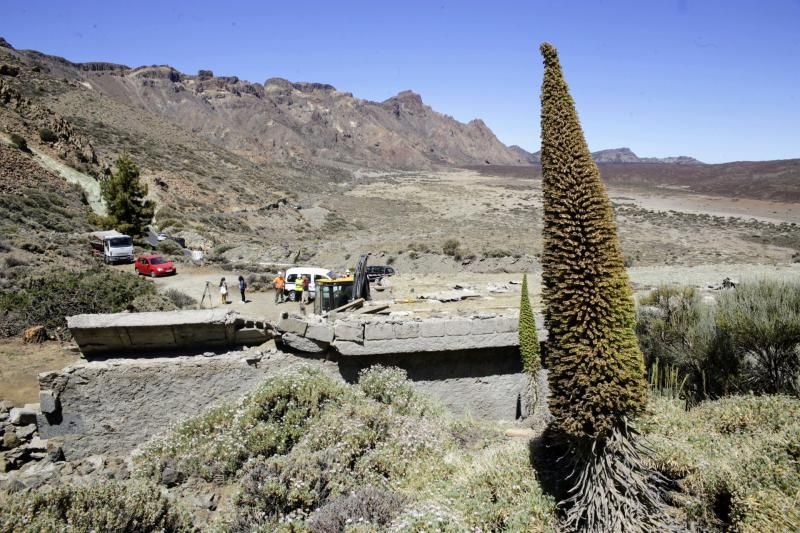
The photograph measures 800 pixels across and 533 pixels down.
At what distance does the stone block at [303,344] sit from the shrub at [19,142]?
142 ft

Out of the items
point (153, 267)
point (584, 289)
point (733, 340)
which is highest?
point (584, 289)

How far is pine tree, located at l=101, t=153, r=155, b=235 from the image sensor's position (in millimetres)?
37219

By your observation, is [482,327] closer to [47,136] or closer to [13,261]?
[13,261]

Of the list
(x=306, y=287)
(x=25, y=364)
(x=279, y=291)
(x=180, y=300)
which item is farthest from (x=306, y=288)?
(x=25, y=364)

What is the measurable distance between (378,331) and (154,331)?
400 cm

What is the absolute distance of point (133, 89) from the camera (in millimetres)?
191375

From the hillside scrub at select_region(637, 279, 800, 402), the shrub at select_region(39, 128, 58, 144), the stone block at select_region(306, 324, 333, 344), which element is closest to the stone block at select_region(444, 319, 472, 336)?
the stone block at select_region(306, 324, 333, 344)

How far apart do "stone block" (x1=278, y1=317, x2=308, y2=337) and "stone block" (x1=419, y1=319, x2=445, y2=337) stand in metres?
2.17

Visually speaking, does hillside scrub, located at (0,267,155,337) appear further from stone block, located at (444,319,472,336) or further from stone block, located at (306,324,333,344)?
stone block, located at (444,319,472,336)

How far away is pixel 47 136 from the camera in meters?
47.0

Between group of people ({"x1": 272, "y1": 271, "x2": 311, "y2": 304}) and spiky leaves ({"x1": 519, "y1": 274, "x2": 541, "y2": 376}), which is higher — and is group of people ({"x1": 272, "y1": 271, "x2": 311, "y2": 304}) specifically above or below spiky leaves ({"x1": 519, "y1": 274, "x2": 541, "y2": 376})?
below

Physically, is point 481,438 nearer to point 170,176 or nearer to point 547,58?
point 547,58

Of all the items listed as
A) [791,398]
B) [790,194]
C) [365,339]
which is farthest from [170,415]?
[790,194]

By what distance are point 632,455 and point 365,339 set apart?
5456mm
